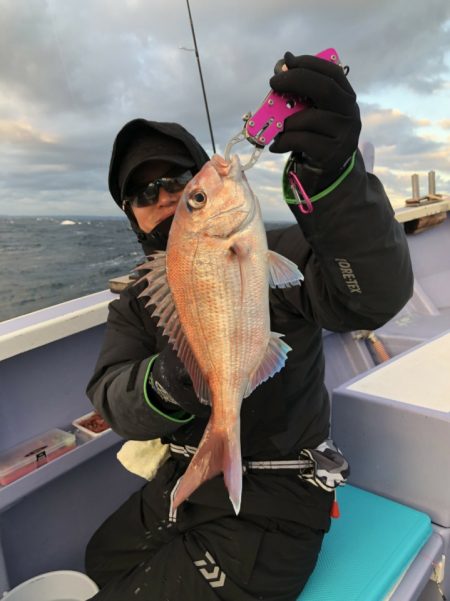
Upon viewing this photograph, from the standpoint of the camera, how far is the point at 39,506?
2654 millimetres

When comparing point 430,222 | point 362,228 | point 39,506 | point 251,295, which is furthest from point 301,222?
point 430,222

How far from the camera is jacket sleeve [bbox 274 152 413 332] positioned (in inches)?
52.6

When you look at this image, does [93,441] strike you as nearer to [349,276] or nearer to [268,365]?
[268,365]

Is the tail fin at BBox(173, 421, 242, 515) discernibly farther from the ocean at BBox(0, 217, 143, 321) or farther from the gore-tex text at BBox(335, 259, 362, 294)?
the ocean at BBox(0, 217, 143, 321)

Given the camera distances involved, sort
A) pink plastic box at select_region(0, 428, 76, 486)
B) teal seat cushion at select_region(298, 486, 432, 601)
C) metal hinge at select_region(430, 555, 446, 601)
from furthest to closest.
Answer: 1. pink plastic box at select_region(0, 428, 76, 486)
2. metal hinge at select_region(430, 555, 446, 601)
3. teal seat cushion at select_region(298, 486, 432, 601)

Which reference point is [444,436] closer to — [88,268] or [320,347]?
[320,347]

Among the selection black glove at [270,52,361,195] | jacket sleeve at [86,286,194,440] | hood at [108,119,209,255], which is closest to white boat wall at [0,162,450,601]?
jacket sleeve at [86,286,194,440]

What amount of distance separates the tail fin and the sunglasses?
1.22 meters

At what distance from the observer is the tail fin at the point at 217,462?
1.31m

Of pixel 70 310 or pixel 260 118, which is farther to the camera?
pixel 70 310

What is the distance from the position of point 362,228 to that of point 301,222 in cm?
18

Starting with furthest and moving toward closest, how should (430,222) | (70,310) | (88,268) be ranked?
(88,268) → (430,222) → (70,310)

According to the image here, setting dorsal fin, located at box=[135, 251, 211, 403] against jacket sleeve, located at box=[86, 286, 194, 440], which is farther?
jacket sleeve, located at box=[86, 286, 194, 440]

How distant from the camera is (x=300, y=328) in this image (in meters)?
1.92
